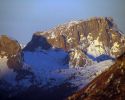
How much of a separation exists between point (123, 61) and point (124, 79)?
19.2 m

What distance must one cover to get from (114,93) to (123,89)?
297 cm

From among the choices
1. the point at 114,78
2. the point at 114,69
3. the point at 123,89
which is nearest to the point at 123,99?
the point at 123,89

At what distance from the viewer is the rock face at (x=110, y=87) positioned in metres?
144

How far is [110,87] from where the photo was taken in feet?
493

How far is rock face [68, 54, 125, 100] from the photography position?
473 ft

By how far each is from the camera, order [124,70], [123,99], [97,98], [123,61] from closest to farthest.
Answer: [123,99] → [97,98] → [124,70] → [123,61]

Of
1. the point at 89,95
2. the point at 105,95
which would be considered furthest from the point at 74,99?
the point at 105,95

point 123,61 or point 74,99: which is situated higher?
point 123,61

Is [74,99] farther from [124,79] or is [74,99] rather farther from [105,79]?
[124,79]

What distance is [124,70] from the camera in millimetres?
158000

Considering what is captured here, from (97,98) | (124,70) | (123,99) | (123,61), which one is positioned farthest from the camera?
(123,61)

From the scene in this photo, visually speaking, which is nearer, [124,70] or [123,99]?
[123,99]

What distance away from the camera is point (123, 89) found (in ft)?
472

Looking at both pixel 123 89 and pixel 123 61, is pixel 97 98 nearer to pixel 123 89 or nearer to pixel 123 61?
pixel 123 89
